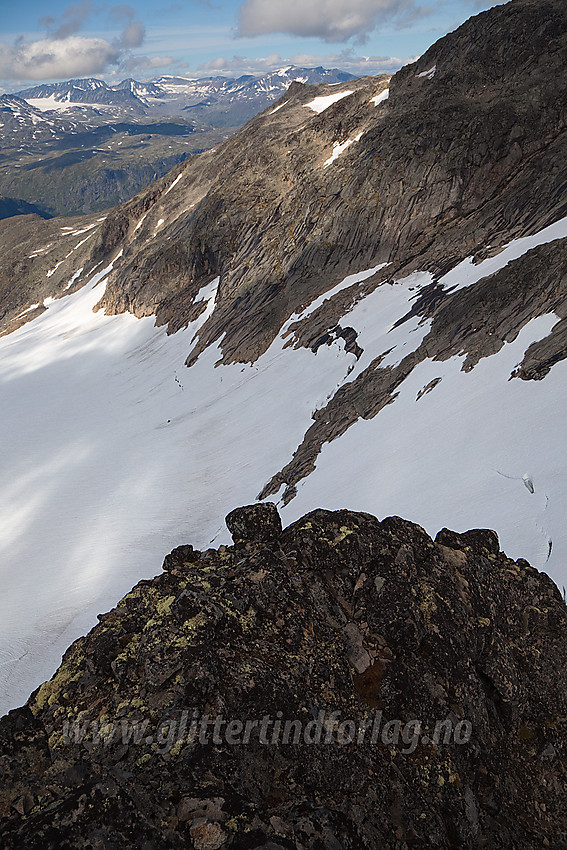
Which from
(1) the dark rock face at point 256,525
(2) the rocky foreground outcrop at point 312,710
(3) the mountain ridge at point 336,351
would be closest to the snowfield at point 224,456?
(3) the mountain ridge at point 336,351

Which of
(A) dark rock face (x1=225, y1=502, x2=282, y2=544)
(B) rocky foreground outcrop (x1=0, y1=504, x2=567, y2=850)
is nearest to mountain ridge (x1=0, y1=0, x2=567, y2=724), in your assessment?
(B) rocky foreground outcrop (x1=0, y1=504, x2=567, y2=850)

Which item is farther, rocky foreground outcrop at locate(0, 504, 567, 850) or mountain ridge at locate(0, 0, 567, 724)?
mountain ridge at locate(0, 0, 567, 724)

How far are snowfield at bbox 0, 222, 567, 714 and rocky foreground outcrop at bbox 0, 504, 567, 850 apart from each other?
11.8 ft

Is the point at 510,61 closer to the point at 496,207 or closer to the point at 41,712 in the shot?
the point at 496,207

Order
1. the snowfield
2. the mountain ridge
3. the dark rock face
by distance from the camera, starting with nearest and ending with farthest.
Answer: the dark rock face < the snowfield < the mountain ridge

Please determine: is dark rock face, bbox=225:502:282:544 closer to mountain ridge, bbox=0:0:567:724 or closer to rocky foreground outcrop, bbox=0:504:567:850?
rocky foreground outcrop, bbox=0:504:567:850

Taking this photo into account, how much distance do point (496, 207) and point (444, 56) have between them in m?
27.6

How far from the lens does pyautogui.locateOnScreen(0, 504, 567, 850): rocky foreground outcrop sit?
20.8ft

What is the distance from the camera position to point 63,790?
648 cm

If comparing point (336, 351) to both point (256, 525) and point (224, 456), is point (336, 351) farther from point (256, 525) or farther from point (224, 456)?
point (256, 525)

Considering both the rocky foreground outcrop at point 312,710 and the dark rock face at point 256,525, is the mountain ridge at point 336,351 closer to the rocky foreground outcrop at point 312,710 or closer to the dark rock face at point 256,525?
the rocky foreground outcrop at point 312,710

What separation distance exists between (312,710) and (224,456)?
30944 mm

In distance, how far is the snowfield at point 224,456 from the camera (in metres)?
16.6

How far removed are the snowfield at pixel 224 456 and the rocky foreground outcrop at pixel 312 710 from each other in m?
3.59
